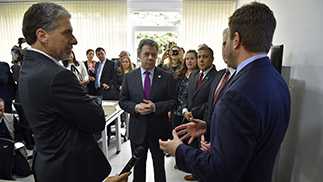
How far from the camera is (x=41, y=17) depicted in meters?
1.10

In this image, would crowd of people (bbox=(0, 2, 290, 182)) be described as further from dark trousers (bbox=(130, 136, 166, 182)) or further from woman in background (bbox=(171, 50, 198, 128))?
woman in background (bbox=(171, 50, 198, 128))

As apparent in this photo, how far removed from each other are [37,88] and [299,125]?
173cm

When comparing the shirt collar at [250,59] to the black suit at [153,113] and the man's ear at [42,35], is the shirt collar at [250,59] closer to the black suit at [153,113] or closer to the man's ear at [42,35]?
the man's ear at [42,35]

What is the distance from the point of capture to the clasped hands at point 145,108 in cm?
207

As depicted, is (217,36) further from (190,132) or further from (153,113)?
(190,132)

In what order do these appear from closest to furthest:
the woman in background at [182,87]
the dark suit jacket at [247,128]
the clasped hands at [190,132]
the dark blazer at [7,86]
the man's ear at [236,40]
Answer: the dark suit jacket at [247,128] → the man's ear at [236,40] → the clasped hands at [190,132] → the woman in background at [182,87] → the dark blazer at [7,86]

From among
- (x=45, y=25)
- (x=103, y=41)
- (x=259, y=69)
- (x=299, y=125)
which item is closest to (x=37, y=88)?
(x=45, y=25)

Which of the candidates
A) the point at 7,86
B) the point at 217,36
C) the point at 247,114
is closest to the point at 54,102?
the point at 247,114

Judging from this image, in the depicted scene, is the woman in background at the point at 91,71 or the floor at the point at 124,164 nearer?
the floor at the point at 124,164

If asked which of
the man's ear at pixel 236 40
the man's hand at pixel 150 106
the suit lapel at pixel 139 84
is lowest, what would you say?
the man's hand at pixel 150 106

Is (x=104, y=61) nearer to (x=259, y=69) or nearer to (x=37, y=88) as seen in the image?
(x=37, y=88)

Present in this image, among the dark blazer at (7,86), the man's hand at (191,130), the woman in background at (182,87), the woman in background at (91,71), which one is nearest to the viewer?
the man's hand at (191,130)

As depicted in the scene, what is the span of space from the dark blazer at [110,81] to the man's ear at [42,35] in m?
3.19

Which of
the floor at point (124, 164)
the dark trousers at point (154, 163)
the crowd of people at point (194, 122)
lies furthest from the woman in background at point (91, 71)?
the crowd of people at point (194, 122)
